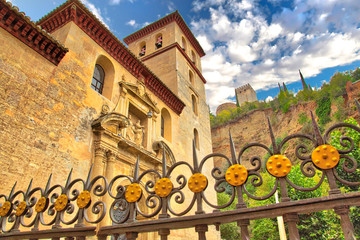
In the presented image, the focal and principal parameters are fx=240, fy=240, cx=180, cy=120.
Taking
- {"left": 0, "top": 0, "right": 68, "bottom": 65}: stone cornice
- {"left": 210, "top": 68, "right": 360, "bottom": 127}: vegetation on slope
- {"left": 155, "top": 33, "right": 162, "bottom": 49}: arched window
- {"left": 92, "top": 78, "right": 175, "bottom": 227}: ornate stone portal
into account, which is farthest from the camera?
{"left": 210, "top": 68, "right": 360, "bottom": 127}: vegetation on slope

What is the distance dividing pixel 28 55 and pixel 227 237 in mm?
23350

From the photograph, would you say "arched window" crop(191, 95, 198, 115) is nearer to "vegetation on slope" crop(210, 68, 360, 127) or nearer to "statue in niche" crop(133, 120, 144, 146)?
"statue in niche" crop(133, 120, 144, 146)

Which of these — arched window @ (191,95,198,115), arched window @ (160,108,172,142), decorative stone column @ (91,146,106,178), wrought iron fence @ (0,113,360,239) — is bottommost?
wrought iron fence @ (0,113,360,239)

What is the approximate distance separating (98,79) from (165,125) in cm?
485

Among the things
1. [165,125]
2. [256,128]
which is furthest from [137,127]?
[256,128]

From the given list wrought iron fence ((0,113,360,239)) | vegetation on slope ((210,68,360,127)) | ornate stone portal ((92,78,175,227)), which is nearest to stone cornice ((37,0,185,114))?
ornate stone portal ((92,78,175,227))

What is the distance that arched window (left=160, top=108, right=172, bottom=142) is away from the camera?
12.8 metres

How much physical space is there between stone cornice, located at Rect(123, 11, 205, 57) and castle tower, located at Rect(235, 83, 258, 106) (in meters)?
60.0

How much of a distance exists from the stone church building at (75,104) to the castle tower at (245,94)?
68284 mm

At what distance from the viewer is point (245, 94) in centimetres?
7975

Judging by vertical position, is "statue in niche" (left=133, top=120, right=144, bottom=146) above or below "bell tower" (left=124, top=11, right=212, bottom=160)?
below

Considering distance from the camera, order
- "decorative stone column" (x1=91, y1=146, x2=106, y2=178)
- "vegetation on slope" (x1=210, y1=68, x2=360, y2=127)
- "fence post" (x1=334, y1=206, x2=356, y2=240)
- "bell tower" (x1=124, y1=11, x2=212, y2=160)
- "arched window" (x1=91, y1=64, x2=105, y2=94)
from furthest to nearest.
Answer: "vegetation on slope" (x1=210, y1=68, x2=360, y2=127) → "bell tower" (x1=124, y1=11, x2=212, y2=160) → "arched window" (x1=91, y1=64, x2=105, y2=94) → "decorative stone column" (x1=91, y1=146, x2=106, y2=178) → "fence post" (x1=334, y1=206, x2=356, y2=240)

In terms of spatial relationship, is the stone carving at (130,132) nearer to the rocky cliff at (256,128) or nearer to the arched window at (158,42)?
the arched window at (158,42)

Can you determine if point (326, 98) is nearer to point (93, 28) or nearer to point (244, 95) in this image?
point (93, 28)
